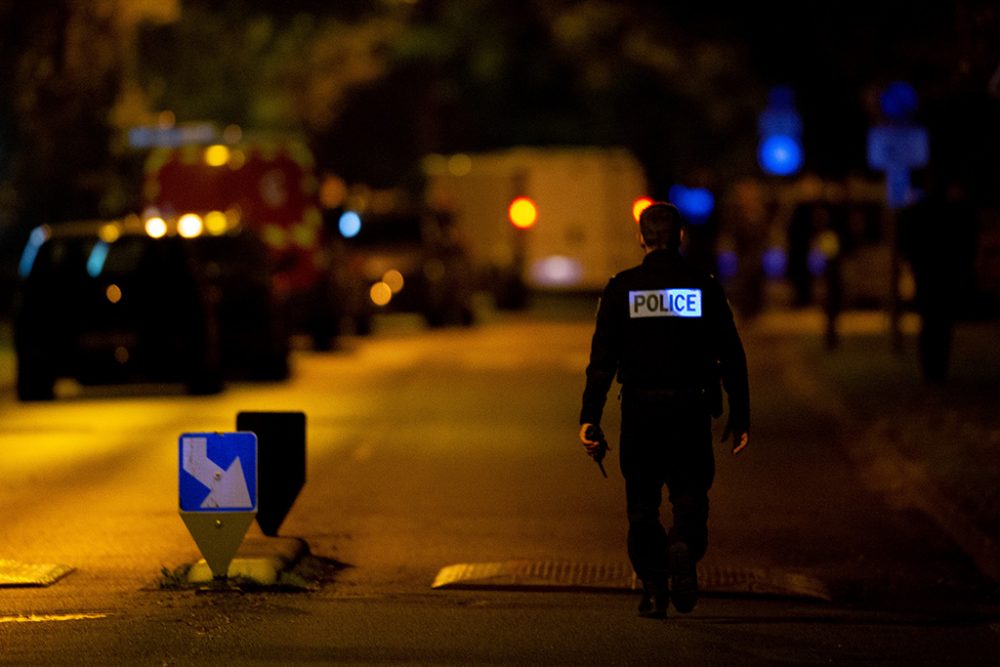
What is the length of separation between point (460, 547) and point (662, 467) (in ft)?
9.58

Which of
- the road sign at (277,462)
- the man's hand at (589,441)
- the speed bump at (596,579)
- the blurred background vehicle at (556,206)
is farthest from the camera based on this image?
the blurred background vehicle at (556,206)

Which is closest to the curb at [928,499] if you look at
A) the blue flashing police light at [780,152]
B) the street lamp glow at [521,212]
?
the blue flashing police light at [780,152]

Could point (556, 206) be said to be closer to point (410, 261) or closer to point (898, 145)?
point (410, 261)

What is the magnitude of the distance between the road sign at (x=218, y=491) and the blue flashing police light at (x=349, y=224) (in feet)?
66.4

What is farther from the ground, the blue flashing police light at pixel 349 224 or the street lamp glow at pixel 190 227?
the street lamp glow at pixel 190 227

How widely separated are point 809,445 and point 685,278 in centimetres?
863

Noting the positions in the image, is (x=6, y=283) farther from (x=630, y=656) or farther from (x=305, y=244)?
(x=630, y=656)

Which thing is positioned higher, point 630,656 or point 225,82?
point 225,82

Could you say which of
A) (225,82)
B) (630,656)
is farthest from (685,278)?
(225,82)

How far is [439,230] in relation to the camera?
34406mm

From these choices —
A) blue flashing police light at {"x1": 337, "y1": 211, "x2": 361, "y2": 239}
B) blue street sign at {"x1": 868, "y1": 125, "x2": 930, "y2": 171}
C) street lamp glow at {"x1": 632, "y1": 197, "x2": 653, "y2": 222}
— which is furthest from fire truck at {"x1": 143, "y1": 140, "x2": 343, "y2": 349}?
blue street sign at {"x1": 868, "y1": 125, "x2": 930, "y2": 171}

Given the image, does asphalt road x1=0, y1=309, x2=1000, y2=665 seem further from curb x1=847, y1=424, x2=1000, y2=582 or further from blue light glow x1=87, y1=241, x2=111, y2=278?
blue light glow x1=87, y1=241, x2=111, y2=278

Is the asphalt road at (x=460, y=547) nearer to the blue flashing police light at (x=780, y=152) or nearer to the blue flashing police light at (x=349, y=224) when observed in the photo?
the blue flashing police light at (x=349, y=224)

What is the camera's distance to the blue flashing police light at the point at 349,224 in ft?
102
